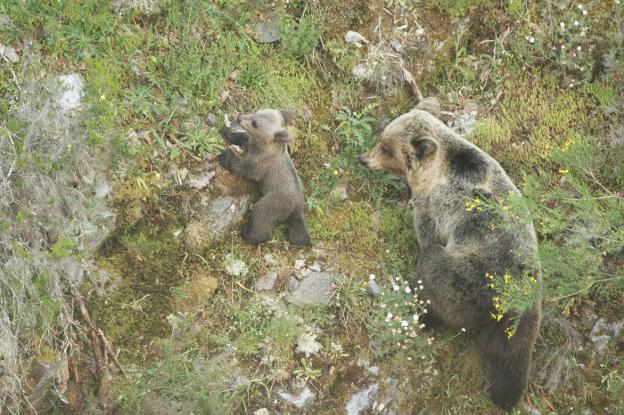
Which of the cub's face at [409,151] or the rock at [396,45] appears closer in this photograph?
the cub's face at [409,151]

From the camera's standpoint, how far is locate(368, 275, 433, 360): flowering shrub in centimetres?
663

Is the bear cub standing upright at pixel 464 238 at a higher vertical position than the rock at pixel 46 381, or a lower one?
higher

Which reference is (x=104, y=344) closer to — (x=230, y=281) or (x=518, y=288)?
(x=230, y=281)

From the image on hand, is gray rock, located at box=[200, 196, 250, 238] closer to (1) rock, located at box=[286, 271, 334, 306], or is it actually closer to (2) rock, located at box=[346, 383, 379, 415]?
(1) rock, located at box=[286, 271, 334, 306]

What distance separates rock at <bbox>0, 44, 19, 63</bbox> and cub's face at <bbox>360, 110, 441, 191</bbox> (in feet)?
11.3

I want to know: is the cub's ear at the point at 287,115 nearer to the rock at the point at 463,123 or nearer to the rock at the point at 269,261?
the rock at the point at 269,261

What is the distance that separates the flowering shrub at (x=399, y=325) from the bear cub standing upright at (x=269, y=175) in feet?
3.24

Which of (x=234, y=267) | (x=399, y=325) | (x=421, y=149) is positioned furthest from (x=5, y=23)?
(x=399, y=325)

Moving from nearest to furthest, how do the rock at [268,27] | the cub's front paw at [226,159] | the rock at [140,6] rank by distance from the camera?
the cub's front paw at [226,159]
the rock at [140,6]
the rock at [268,27]

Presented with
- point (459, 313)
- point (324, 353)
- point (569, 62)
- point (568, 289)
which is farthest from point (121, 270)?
point (569, 62)

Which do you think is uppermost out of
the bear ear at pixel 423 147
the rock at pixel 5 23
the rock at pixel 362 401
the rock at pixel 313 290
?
the rock at pixel 5 23

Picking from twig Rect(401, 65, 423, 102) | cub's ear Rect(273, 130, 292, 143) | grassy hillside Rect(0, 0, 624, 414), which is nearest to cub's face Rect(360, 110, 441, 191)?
grassy hillside Rect(0, 0, 624, 414)

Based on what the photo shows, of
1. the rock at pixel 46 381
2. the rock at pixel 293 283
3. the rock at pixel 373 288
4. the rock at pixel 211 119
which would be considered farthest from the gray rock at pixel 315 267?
the rock at pixel 46 381

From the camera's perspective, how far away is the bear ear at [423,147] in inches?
279
